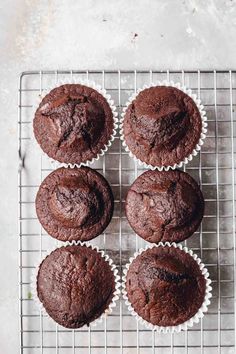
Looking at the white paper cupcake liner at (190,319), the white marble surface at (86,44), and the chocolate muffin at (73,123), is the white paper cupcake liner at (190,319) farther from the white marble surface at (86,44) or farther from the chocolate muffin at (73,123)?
the white marble surface at (86,44)

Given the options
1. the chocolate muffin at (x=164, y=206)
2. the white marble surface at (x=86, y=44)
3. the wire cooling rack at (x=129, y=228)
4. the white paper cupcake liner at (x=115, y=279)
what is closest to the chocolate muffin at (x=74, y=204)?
the white paper cupcake liner at (x=115, y=279)

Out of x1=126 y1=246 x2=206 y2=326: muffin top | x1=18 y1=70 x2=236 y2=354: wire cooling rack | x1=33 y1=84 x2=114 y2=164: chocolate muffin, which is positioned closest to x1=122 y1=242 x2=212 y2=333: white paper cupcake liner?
x1=126 y1=246 x2=206 y2=326: muffin top

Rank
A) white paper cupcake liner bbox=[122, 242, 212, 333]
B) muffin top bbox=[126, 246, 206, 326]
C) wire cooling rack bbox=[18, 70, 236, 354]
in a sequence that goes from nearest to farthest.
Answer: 1. muffin top bbox=[126, 246, 206, 326]
2. white paper cupcake liner bbox=[122, 242, 212, 333]
3. wire cooling rack bbox=[18, 70, 236, 354]

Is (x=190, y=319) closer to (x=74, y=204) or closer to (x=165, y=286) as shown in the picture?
(x=165, y=286)

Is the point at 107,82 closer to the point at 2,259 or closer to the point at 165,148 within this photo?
the point at 165,148

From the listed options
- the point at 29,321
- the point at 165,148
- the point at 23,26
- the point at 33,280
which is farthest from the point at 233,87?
the point at 29,321

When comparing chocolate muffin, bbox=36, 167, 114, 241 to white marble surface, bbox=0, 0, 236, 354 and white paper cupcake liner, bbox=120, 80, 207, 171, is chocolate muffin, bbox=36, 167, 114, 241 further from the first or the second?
white marble surface, bbox=0, 0, 236, 354

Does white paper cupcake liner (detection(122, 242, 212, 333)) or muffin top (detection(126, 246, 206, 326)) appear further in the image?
white paper cupcake liner (detection(122, 242, 212, 333))
